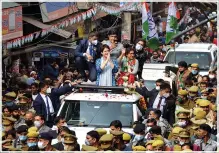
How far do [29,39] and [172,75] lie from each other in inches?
212

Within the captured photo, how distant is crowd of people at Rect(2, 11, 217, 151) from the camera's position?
341 inches

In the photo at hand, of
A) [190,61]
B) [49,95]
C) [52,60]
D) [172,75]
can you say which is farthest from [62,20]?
[49,95]

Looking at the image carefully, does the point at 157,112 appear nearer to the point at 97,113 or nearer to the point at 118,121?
the point at 118,121

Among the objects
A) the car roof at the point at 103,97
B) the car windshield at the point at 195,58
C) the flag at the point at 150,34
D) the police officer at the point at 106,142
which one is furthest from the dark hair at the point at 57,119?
the car windshield at the point at 195,58

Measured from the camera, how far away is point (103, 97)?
10.7 meters

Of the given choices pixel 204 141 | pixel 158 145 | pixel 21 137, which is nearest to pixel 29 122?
pixel 21 137

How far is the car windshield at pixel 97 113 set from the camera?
33.9 ft

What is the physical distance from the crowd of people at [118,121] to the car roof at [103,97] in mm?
371

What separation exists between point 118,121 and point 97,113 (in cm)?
107

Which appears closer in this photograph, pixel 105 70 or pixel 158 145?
pixel 158 145

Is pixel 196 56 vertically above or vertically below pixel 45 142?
above

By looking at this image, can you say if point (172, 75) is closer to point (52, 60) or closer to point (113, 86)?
point (113, 86)

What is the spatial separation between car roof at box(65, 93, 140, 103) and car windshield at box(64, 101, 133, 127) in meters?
0.05

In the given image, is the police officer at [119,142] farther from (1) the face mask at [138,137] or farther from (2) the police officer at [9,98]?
(2) the police officer at [9,98]
